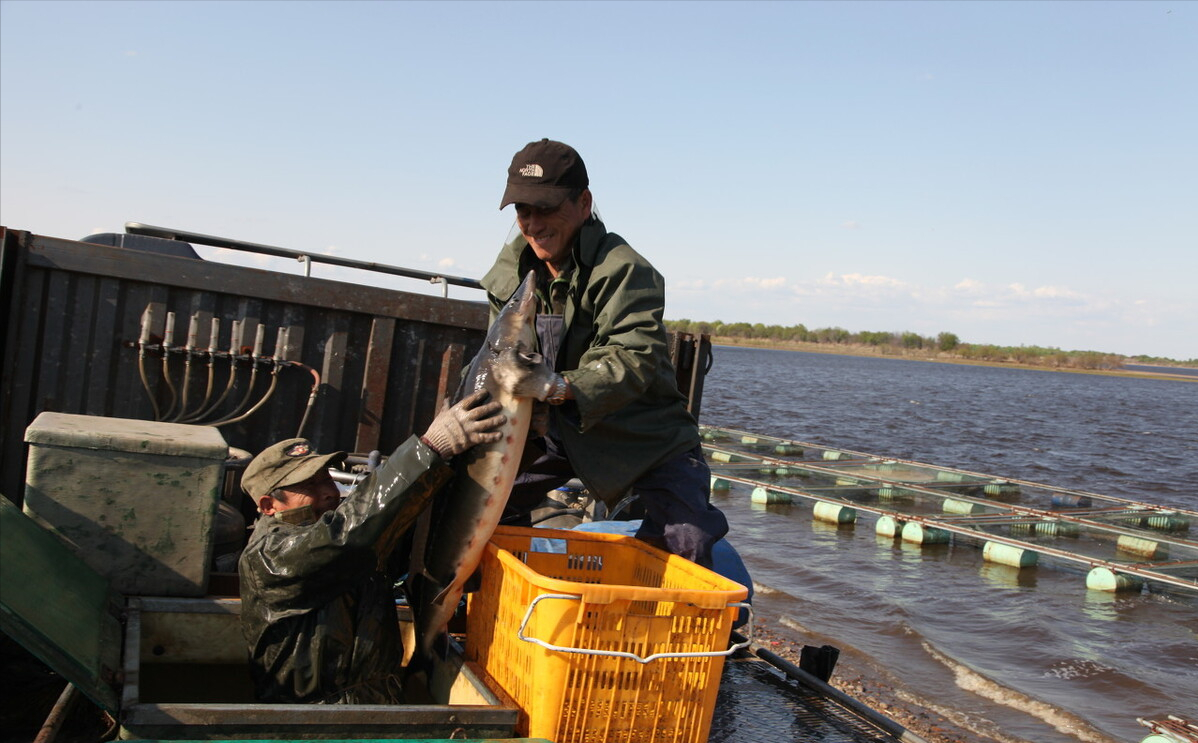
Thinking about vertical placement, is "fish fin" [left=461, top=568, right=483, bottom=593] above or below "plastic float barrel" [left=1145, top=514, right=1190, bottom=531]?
above

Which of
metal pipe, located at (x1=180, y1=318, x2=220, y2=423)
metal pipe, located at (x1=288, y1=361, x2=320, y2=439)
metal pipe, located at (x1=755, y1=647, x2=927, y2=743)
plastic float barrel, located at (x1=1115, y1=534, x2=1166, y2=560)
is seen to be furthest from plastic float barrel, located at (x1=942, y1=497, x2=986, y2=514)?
metal pipe, located at (x1=180, y1=318, x2=220, y2=423)

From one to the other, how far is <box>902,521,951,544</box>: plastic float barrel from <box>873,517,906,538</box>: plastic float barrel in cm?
24

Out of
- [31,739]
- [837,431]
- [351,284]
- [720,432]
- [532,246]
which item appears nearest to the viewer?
[31,739]

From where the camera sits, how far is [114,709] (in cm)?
281

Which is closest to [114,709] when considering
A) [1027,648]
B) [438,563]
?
[438,563]

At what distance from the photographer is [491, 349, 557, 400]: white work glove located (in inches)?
132

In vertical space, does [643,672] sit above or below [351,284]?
below

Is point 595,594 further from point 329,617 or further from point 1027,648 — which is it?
point 1027,648

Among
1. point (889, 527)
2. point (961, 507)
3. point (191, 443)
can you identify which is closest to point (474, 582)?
point (191, 443)

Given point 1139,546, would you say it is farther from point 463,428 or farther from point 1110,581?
point 463,428

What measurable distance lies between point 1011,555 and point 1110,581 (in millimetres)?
1337

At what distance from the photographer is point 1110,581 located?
38.8ft

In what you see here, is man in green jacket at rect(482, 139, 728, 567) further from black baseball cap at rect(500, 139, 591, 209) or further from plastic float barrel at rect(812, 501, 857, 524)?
plastic float barrel at rect(812, 501, 857, 524)

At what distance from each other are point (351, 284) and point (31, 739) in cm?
349
